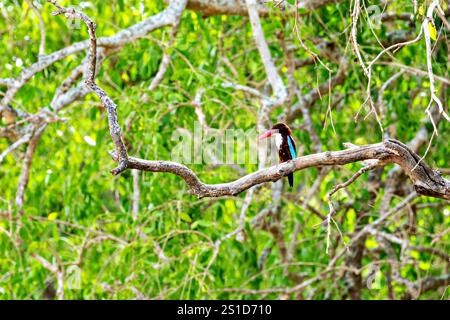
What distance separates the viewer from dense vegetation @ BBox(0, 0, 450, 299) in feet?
16.0

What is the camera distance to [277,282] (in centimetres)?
548

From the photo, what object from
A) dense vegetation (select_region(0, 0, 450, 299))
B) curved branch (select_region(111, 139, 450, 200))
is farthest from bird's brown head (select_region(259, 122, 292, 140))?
curved branch (select_region(111, 139, 450, 200))

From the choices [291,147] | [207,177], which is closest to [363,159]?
[291,147]

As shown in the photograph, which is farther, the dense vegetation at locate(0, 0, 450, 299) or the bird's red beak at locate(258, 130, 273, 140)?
the dense vegetation at locate(0, 0, 450, 299)

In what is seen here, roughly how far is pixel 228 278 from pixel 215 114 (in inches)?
37.1

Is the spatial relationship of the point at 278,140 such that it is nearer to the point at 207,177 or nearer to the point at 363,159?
the point at 207,177

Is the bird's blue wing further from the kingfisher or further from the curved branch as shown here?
the curved branch

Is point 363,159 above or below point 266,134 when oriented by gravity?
below

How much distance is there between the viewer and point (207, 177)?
4820 millimetres

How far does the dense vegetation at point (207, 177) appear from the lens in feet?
16.0

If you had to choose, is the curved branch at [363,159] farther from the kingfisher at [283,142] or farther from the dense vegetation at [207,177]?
the dense vegetation at [207,177]
